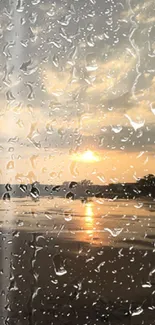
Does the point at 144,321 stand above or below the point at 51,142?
below

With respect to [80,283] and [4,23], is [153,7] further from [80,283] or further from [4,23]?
[80,283]

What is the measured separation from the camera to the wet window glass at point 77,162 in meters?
1.09

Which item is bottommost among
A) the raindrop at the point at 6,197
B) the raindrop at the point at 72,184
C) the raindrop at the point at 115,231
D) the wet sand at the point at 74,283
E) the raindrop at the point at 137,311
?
the raindrop at the point at 137,311

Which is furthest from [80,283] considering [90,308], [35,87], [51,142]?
[35,87]

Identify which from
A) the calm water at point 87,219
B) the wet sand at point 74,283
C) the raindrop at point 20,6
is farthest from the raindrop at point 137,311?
the raindrop at point 20,6

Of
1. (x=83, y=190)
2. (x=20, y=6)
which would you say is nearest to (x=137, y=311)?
(x=83, y=190)

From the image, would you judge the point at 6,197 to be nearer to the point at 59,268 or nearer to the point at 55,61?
the point at 59,268

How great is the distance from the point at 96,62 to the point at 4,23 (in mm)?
199

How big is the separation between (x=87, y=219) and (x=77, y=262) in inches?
3.5

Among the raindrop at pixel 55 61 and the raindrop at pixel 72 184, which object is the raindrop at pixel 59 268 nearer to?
the raindrop at pixel 72 184

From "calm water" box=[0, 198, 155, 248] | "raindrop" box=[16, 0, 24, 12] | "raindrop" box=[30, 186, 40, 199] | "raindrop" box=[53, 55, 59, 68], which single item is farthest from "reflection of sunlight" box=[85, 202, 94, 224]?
"raindrop" box=[16, 0, 24, 12]

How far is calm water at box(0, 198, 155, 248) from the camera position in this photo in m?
1.08

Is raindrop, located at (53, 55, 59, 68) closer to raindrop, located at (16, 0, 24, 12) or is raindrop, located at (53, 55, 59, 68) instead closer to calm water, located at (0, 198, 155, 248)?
raindrop, located at (16, 0, 24, 12)

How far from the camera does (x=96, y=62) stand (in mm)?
1109
